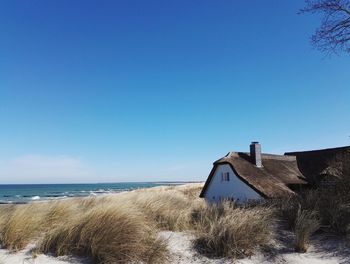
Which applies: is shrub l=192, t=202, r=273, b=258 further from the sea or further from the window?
the sea

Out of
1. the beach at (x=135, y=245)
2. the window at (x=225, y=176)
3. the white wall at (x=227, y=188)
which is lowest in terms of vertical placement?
the beach at (x=135, y=245)

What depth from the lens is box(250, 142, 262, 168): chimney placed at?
97.5ft

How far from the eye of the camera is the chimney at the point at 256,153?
2972 cm

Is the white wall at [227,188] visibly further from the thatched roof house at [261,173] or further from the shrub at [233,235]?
the shrub at [233,235]

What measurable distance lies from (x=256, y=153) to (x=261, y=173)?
6.23ft

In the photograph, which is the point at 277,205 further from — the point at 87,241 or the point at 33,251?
the point at 33,251

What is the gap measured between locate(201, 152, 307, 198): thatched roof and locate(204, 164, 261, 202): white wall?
366 mm

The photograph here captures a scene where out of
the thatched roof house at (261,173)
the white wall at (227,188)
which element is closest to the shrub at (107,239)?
the thatched roof house at (261,173)

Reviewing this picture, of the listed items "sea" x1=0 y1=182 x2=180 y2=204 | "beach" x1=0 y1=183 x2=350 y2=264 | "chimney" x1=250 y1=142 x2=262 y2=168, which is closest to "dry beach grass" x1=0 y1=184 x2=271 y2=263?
"beach" x1=0 y1=183 x2=350 y2=264

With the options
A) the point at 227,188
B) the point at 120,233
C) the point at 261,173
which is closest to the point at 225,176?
the point at 227,188

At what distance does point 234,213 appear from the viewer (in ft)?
30.1

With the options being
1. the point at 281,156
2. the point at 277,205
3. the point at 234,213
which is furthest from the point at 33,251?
the point at 281,156

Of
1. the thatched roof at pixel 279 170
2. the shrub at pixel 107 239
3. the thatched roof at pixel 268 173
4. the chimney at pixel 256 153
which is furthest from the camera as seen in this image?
the chimney at pixel 256 153

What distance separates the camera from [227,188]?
1164 inches
